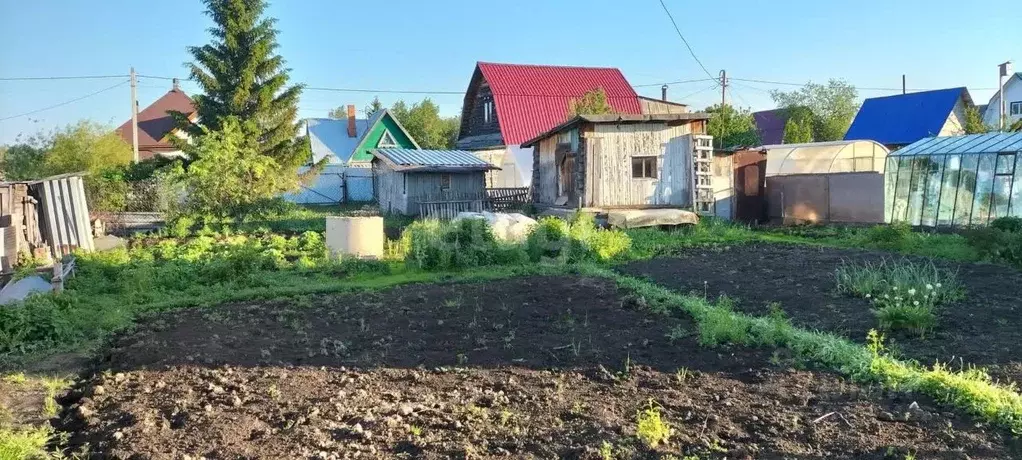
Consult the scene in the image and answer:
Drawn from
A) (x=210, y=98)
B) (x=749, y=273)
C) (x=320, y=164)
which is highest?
(x=210, y=98)

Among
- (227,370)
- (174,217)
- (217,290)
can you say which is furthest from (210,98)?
(227,370)

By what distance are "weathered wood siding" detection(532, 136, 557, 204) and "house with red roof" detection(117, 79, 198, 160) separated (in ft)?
84.8

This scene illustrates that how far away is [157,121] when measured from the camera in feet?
147

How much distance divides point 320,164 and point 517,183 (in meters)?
7.39

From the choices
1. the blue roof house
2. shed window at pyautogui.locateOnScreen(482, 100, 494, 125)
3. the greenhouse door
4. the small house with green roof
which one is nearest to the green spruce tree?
the small house with green roof

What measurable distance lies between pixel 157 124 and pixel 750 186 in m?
36.3

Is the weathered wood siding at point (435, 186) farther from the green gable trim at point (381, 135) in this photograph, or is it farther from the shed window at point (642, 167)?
the green gable trim at point (381, 135)

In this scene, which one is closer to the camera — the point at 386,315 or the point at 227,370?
the point at 227,370

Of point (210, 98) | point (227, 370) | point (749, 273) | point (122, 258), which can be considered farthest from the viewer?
point (210, 98)

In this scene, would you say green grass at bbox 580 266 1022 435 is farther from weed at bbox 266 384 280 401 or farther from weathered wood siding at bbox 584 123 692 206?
weathered wood siding at bbox 584 123 692 206

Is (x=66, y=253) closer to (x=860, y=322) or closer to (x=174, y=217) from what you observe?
(x=174, y=217)

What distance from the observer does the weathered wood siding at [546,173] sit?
69.5ft

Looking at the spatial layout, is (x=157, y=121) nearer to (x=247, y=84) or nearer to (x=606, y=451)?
(x=247, y=84)

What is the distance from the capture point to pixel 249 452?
4371 mm
